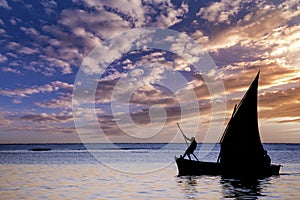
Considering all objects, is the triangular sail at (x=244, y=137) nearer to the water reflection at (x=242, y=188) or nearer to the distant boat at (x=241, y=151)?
the distant boat at (x=241, y=151)

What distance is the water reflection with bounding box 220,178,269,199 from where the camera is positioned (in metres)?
27.3

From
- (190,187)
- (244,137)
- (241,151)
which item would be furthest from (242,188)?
(244,137)

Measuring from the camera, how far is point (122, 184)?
34250 millimetres

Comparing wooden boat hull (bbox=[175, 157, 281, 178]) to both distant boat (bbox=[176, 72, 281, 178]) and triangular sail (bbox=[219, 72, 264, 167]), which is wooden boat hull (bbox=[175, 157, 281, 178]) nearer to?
distant boat (bbox=[176, 72, 281, 178])

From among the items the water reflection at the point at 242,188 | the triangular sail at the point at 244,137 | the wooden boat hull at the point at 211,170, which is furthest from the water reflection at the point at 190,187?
the triangular sail at the point at 244,137

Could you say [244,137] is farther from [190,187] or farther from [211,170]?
[190,187]

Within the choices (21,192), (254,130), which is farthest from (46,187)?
(254,130)

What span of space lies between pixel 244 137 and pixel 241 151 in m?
1.57

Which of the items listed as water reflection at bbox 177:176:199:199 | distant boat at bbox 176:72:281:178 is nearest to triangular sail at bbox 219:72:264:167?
distant boat at bbox 176:72:281:178

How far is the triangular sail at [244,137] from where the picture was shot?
126 feet

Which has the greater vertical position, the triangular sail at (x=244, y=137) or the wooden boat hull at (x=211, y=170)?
the triangular sail at (x=244, y=137)

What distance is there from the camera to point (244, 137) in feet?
130

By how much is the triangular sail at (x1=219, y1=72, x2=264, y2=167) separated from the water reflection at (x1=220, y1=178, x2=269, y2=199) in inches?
126

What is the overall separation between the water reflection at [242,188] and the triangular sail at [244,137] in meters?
3.20
